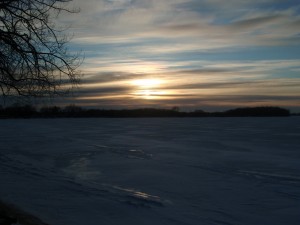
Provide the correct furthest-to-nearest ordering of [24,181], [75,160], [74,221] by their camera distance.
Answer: [75,160] → [24,181] → [74,221]

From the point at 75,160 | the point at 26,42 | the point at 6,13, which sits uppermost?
the point at 6,13

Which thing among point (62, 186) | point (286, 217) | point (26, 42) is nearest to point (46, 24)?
point (26, 42)

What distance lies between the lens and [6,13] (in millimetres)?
8453

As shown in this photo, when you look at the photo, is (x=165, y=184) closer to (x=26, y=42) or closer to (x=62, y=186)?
(x=62, y=186)

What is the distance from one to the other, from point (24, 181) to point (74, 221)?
16.0 feet

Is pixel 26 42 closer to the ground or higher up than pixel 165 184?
higher up

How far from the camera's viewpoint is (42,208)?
28.5ft

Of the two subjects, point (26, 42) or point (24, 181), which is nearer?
point (26, 42)

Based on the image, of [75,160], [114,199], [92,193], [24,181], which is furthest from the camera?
[75,160]

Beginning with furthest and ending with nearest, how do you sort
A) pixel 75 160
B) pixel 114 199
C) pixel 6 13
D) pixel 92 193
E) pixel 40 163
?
1. pixel 75 160
2. pixel 40 163
3. pixel 92 193
4. pixel 114 199
5. pixel 6 13

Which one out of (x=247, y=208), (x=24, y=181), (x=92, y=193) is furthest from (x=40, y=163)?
(x=247, y=208)

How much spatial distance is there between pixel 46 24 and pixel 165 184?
5801 mm

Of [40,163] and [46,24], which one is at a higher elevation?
[46,24]

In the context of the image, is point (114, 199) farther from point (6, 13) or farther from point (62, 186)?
point (6, 13)
